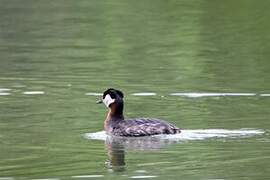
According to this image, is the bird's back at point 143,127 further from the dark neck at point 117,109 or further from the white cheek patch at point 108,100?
the white cheek patch at point 108,100

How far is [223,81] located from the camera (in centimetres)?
2495

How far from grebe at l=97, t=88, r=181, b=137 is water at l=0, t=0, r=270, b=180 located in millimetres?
200

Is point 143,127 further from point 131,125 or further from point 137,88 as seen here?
point 137,88

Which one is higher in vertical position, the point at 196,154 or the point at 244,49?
the point at 244,49

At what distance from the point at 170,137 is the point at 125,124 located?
95cm

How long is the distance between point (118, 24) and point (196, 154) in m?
22.9

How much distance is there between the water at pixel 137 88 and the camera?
16.2 meters

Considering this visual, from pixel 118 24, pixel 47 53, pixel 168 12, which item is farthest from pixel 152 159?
pixel 168 12

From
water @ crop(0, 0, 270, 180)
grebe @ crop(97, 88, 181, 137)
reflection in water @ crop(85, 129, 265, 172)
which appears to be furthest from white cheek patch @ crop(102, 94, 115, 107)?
reflection in water @ crop(85, 129, 265, 172)

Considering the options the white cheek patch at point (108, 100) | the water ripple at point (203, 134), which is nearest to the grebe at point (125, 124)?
the white cheek patch at point (108, 100)

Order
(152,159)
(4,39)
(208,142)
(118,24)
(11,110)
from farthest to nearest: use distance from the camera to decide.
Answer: (118,24) < (4,39) < (11,110) < (208,142) < (152,159)

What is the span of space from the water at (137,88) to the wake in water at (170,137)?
2 centimetres

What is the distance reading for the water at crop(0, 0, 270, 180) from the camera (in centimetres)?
1619

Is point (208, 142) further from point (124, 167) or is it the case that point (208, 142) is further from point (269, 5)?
point (269, 5)
